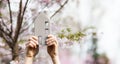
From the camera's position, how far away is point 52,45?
205 cm

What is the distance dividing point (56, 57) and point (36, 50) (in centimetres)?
12

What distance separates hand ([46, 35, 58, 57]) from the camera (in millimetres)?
2026

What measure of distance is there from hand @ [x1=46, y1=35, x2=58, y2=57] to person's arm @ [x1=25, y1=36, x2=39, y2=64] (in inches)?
2.6

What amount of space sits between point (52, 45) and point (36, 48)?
0.09 m

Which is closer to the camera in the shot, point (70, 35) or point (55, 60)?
point (55, 60)

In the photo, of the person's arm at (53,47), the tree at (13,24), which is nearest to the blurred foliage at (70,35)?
the tree at (13,24)

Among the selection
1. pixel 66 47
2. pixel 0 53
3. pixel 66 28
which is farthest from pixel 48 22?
pixel 0 53

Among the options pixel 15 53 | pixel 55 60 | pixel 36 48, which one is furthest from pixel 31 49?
pixel 15 53

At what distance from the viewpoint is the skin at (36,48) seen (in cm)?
201

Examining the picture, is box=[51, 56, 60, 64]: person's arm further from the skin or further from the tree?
the tree

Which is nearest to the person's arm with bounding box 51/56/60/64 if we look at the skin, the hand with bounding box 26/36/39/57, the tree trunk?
the skin

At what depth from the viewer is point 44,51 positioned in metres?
2.13

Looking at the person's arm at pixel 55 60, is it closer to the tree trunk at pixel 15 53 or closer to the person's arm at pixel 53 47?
the person's arm at pixel 53 47

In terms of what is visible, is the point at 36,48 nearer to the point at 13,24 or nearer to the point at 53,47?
the point at 53,47
